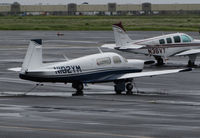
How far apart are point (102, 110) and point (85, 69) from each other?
20.2 feet

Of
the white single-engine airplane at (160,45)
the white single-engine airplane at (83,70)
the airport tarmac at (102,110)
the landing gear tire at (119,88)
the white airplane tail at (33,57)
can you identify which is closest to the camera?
the airport tarmac at (102,110)

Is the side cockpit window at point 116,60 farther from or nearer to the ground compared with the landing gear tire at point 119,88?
farther from the ground

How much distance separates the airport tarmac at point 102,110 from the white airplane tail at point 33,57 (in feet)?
4.07

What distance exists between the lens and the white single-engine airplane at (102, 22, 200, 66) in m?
44.5

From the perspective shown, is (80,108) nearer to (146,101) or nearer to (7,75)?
(146,101)

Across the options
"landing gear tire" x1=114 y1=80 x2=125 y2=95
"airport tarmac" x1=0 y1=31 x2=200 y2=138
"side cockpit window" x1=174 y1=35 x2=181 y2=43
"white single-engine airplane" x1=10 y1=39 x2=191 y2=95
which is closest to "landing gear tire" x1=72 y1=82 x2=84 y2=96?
"white single-engine airplane" x1=10 y1=39 x2=191 y2=95

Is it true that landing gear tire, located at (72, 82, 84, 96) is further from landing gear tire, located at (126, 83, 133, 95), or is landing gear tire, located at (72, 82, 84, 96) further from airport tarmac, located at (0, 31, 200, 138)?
landing gear tire, located at (126, 83, 133, 95)

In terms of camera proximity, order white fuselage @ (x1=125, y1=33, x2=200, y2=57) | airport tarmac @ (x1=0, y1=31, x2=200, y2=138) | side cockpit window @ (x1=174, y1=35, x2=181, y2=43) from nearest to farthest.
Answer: airport tarmac @ (x1=0, y1=31, x2=200, y2=138)
white fuselage @ (x1=125, y1=33, x2=200, y2=57)
side cockpit window @ (x1=174, y1=35, x2=181, y2=43)

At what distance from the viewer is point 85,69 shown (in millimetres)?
30500

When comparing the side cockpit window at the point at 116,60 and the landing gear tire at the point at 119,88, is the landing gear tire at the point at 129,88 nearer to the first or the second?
the landing gear tire at the point at 119,88

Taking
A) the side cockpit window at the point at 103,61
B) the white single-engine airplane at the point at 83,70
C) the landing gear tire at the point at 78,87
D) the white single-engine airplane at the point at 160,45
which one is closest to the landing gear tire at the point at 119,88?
the white single-engine airplane at the point at 83,70

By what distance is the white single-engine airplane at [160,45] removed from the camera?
4447 cm

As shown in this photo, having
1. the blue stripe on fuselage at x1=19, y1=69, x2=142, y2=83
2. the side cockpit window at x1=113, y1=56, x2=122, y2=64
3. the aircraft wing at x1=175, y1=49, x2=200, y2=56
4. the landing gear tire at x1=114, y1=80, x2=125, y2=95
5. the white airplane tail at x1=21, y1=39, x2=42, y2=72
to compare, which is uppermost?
the white airplane tail at x1=21, y1=39, x2=42, y2=72

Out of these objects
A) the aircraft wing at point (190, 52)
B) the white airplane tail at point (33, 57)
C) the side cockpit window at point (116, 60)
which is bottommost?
the aircraft wing at point (190, 52)
